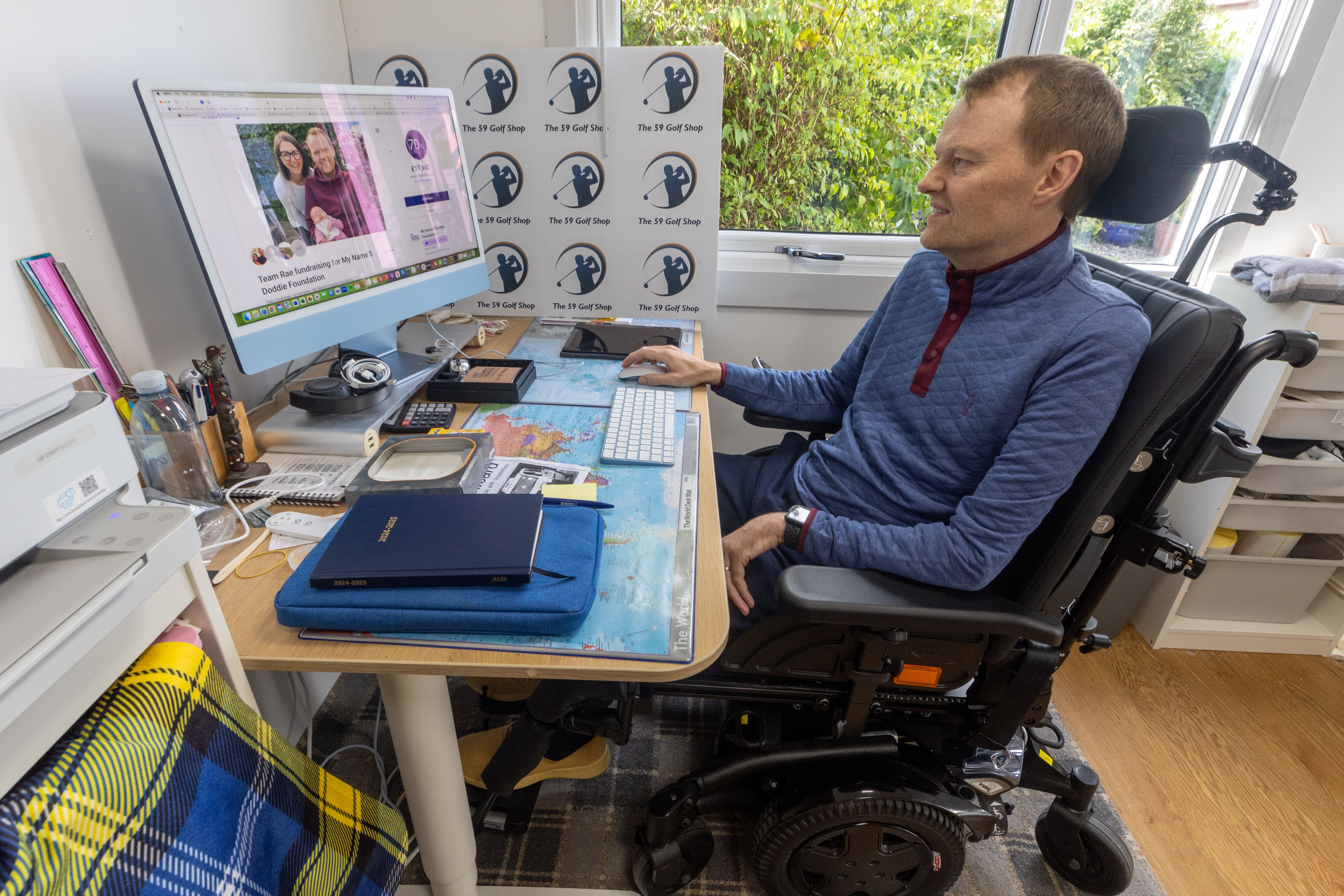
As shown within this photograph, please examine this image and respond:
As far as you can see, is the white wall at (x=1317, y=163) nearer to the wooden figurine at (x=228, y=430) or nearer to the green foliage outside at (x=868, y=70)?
the green foliage outside at (x=868, y=70)

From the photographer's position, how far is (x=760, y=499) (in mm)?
1302

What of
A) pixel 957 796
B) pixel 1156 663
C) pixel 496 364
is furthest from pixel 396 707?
pixel 1156 663

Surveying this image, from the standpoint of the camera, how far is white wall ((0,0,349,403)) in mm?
846

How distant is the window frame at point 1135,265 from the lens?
169 centimetres

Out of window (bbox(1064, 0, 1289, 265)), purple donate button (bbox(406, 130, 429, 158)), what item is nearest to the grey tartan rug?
purple donate button (bbox(406, 130, 429, 158))

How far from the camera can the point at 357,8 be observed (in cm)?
165

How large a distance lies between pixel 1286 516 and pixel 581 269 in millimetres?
1992

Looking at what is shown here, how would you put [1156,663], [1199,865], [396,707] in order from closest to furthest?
[396,707]
[1199,865]
[1156,663]

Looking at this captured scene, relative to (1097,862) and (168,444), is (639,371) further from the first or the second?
(1097,862)

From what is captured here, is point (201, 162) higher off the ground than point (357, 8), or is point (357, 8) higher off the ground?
point (357, 8)

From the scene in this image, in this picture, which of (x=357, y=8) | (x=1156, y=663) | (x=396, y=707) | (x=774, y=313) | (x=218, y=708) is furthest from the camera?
(x=774, y=313)

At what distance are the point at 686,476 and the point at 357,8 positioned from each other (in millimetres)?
1556

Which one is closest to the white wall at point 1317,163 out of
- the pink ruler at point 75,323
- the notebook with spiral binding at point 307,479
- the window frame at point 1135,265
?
the window frame at point 1135,265

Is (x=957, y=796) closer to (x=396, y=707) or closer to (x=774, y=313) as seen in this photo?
(x=396, y=707)
